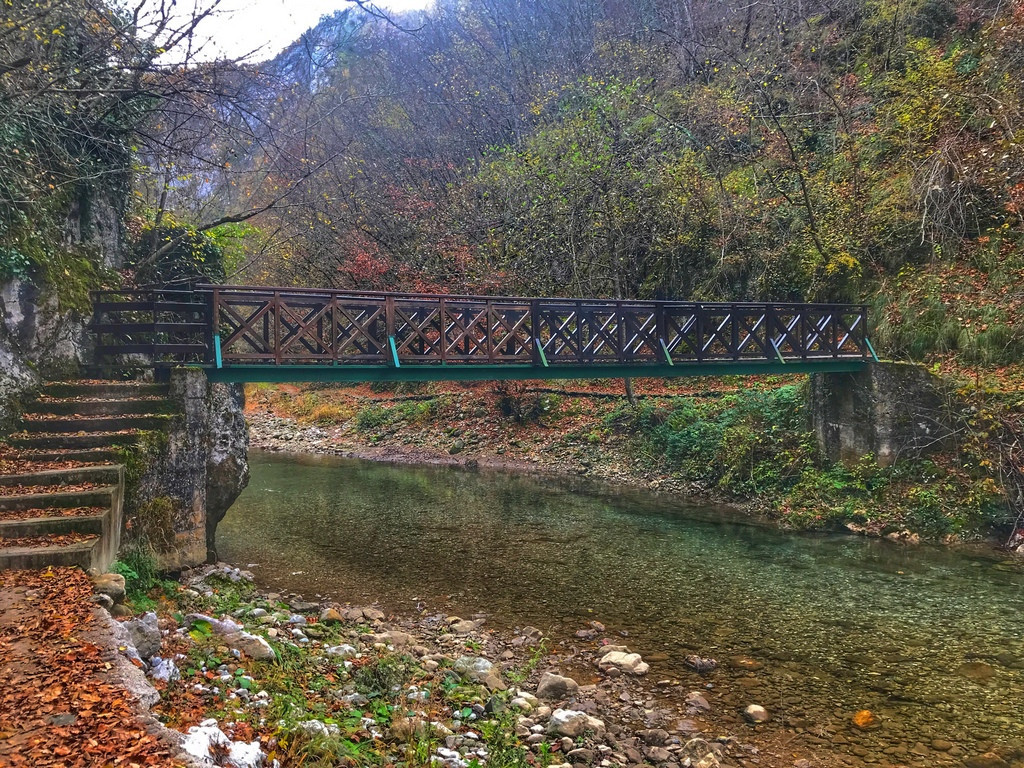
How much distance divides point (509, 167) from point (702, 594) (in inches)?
691

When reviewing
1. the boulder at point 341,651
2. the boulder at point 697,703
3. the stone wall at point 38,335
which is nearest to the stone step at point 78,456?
the stone wall at point 38,335

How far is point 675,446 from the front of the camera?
15.7 meters

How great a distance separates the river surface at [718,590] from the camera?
5.99 meters

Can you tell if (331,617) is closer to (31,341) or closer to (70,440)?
(70,440)

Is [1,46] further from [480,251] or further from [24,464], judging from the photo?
[480,251]

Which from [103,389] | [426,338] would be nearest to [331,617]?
[103,389]

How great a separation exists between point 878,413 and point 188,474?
518 inches

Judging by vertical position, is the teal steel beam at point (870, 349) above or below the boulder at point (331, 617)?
above

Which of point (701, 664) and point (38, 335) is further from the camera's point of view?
point (38, 335)

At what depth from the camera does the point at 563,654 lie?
7.04 m

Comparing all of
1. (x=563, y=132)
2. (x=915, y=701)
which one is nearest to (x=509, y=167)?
(x=563, y=132)

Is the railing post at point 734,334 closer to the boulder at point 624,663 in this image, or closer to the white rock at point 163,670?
the boulder at point 624,663

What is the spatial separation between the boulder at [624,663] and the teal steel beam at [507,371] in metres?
5.80

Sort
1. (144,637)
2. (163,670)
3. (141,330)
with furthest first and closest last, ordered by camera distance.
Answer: (141,330)
(144,637)
(163,670)
